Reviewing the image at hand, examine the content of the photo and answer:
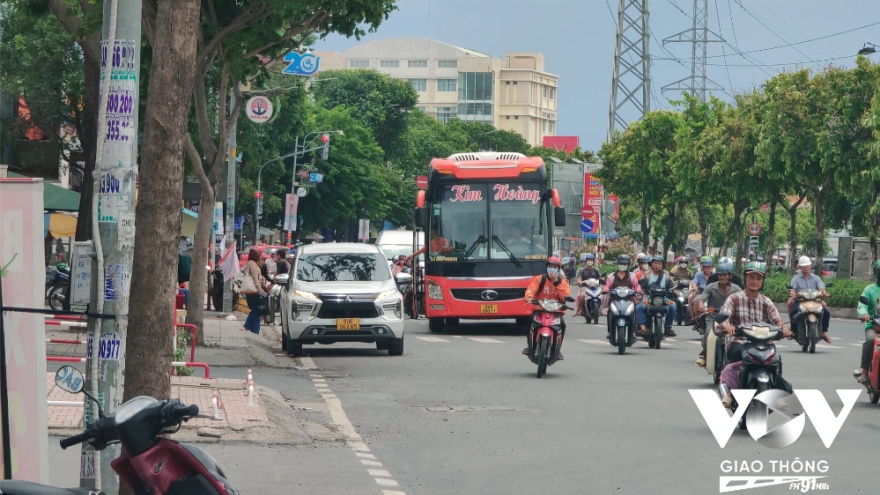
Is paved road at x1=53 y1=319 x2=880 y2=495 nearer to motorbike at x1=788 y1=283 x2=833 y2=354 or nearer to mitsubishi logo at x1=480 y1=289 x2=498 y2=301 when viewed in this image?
motorbike at x1=788 y1=283 x2=833 y2=354

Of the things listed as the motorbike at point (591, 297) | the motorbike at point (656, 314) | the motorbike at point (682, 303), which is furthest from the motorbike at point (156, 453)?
the motorbike at point (591, 297)

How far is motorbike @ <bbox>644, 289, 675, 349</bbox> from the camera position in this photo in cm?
2405

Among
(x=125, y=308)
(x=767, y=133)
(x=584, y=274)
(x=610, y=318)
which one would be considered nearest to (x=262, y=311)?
(x=610, y=318)

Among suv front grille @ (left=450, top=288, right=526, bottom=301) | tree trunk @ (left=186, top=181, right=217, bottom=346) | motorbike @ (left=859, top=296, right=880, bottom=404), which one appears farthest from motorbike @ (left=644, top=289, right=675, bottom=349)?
motorbike @ (left=859, top=296, right=880, bottom=404)

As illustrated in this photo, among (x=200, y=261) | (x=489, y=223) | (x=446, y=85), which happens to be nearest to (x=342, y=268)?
(x=200, y=261)

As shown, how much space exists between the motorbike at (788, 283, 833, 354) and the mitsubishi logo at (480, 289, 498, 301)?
639 centimetres

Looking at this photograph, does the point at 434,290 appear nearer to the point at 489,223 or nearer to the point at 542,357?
the point at 489,223

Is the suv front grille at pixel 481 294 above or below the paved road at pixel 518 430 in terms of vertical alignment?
above

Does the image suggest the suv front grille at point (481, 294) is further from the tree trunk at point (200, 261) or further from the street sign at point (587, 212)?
the street sign at point (587, 212)

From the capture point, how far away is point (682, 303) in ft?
104

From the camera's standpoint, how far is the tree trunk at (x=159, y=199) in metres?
7.71

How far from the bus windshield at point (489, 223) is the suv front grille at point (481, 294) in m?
0.66

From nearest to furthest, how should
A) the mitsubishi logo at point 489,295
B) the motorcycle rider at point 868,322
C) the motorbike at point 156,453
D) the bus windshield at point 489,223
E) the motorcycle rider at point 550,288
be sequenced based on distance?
the motorbike at point 156,453 → the motorcycle rider at point 868,322 → the motorcycle rider at point 550,288 → the mitsubishi logo at point 489,295 → the bus windshield at point 489,223

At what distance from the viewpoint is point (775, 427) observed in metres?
12.9
